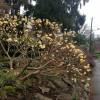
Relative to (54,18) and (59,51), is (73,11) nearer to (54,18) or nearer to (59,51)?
(54,18)

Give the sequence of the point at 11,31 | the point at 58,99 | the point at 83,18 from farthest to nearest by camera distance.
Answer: the point at 83,18 < the point at 11,31 < the point at 58,99

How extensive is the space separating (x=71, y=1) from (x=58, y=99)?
21.7 m

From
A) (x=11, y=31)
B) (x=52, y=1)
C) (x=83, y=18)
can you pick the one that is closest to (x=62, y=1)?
(x=52, y=1)

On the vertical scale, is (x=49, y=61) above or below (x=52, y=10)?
below

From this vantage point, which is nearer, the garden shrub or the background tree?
the garden shrub

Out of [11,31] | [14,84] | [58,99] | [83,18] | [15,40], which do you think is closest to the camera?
[14,84]

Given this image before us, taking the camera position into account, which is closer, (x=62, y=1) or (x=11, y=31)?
(x=11, y=31)

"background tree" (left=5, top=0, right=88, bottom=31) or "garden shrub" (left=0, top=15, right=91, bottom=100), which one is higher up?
"background tree" (left=5, top=0, right=88, bottom=31)

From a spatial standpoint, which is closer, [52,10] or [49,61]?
[49,61]

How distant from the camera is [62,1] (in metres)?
29.6

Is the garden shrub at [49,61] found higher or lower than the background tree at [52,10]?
lower

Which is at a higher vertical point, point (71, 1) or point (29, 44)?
point (71, 1)

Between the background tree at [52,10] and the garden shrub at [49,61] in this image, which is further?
the background tree at [52,10]

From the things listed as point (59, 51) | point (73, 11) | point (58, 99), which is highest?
point (73, 11)
